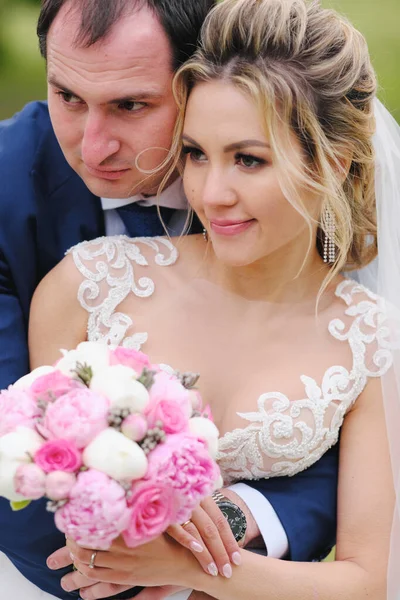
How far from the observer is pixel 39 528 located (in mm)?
2693

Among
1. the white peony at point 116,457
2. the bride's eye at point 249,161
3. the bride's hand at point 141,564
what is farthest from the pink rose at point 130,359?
the bride's eye at point 249,161

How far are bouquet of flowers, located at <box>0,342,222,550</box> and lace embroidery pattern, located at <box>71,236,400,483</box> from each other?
80cm

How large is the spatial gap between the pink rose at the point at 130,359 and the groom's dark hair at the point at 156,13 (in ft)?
3.82

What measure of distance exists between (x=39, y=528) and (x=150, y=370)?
2.80ft

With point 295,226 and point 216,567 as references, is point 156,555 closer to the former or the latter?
point 216,567

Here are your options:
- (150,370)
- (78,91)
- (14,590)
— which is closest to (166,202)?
(78,91)

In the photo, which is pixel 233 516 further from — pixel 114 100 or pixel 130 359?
pixel 114 100

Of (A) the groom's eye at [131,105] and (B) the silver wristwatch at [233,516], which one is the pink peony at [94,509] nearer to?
(B) the silver wristwatch at [233,516]

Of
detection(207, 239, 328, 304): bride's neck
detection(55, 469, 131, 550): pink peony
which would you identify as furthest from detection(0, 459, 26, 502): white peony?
detection(207, 239, 328, 304): bride's neck

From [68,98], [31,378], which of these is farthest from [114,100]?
[31,378]

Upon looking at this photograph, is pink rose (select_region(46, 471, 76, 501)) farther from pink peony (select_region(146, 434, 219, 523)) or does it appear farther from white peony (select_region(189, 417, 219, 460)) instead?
white peony (select_region(189, 417, 219, 460))

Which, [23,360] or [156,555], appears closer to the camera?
[156,555]

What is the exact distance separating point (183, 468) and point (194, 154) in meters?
1.19

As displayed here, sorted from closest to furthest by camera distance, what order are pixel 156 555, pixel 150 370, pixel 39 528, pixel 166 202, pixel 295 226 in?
pixel 150 370
pixel 156 555
pixel 39 528
pixel 295 226
pixel 166 202
